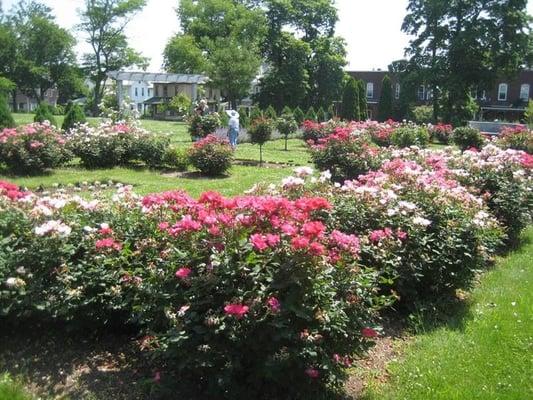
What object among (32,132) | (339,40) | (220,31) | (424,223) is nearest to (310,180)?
(424,223)

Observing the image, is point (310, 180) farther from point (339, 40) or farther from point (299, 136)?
point (339, 40)

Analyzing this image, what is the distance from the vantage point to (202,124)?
19.7m

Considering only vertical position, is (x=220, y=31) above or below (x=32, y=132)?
above

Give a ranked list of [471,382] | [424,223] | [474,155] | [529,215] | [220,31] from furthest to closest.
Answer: [220,31]
[474,155]
[529,215]
[424,223]
[471,382]

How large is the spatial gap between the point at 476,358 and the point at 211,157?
9958 mm

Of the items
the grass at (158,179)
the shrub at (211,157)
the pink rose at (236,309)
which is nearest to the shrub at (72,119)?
the grass at (158,179)

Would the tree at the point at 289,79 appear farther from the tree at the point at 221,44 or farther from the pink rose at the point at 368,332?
the pink rose at the point at 368,332

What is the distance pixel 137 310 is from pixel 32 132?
10861mm

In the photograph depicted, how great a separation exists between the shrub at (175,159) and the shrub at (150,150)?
0.08 m

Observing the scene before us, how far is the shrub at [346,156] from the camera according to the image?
10773 mm

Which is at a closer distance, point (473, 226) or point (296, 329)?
point (296, 329)

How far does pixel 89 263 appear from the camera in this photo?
405 centimetres

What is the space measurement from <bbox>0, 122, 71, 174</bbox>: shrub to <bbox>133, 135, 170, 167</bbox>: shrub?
1.97 meters

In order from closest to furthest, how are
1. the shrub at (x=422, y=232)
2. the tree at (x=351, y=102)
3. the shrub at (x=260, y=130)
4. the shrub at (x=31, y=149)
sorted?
1. the shrub at (x=422, y=232)
2. the shrub at (x=31, y=149)
3. the shrub at (x=260, y=130)
4. the tree at (x=351, y=102)
